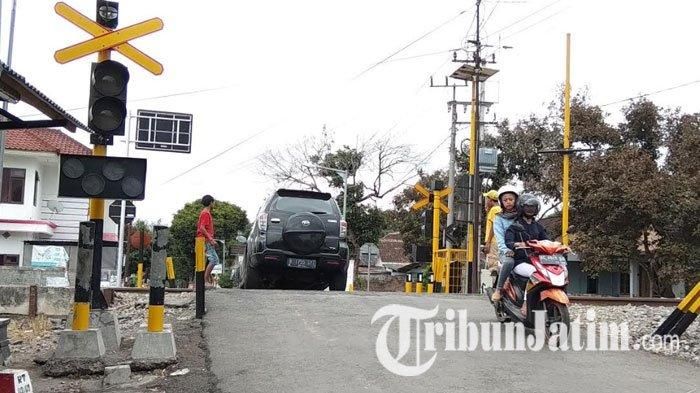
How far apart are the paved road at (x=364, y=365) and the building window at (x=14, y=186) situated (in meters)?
25.9

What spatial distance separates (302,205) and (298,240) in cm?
84

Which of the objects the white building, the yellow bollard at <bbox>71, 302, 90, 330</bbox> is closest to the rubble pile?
the yellow bollard at <bbox>71, 302, 90, 330</bbox>

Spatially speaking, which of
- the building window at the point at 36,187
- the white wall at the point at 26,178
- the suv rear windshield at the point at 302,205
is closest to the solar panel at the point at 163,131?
the suv rear windshield at the point at 302,205

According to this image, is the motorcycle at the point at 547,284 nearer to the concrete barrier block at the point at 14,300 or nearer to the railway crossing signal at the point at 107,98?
the railway crossing signal at the point at 107,98

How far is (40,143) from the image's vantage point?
32.7 meters

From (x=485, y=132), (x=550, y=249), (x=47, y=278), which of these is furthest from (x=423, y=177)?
(x=550, y=249)

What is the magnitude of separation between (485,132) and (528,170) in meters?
2.72

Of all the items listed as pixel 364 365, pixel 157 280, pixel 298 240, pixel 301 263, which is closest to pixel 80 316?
pixel 157 280

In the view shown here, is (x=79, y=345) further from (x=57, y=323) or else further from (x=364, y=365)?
(x=57, y=323)

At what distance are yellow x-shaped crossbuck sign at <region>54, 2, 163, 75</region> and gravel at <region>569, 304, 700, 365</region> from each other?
6.32 m

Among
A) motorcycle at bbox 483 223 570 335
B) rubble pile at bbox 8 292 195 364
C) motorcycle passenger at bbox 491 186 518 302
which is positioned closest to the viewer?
motorcycle at bbox 483 223 570 335

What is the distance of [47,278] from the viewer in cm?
1284

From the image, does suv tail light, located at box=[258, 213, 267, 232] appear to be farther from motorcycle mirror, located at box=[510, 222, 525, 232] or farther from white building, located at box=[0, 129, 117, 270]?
white building, located at box=[0, 129, 117, 270]

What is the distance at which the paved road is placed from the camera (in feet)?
20.7
